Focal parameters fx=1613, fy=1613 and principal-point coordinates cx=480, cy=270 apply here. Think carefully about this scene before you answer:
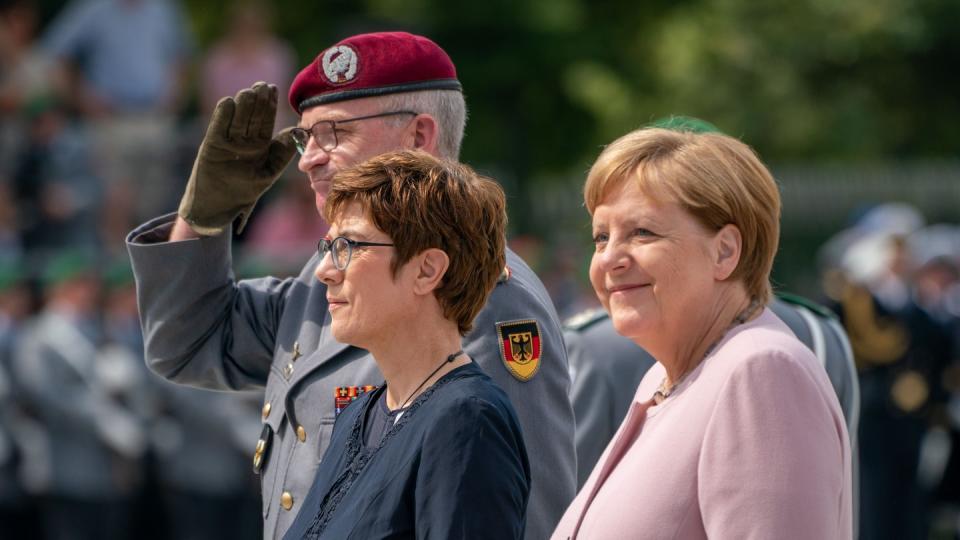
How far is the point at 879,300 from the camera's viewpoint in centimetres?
1117

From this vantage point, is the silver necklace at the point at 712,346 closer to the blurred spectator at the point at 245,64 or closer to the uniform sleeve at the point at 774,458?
the uniform sleeve at the point at 774,458

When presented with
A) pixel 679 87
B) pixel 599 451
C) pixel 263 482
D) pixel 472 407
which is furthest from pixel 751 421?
pixel 679 87

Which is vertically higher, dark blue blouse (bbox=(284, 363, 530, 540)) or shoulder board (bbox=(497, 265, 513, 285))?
shoulder board (bbox=(497, 265, 513, 285))

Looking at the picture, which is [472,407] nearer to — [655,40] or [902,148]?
[655,40]

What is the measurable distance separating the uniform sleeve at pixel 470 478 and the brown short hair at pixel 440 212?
318 millimetres

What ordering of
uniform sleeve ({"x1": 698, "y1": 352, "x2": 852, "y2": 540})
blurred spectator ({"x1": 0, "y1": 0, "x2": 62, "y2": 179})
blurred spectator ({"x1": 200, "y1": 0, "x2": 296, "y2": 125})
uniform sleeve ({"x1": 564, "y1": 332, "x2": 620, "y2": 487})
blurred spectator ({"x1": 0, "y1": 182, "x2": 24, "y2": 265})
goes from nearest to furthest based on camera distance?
uniform sleeve ({"x1": 698, "y1": 352, "x2": 852, "y2": 540}) → uniform sleeve ({"x1": 564, "y1": 332, "x2": 620, "y2": 487}) → blurred spectator ({"x1": 0, "y1": 182, "x2": 24, "y2": 265}) → blurred spectator ({"x1": 0, "y1": 0, "x2": 62, "y2": 179}) → blurred spectator ({"x1": 200, "y1": 0, "x2": 296, "y2": 125})

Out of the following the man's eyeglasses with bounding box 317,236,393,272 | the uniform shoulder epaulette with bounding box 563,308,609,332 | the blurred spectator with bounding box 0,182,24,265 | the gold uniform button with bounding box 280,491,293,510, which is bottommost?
the blurred spectator with bounding box 0,182,24,265

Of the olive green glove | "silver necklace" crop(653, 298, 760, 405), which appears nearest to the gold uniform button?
the olive green glove

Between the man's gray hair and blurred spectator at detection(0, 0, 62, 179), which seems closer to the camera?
the man's gray hair

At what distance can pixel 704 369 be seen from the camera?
2.83m

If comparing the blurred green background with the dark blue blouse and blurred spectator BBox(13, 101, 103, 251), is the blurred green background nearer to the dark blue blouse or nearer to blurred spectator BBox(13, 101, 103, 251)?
blurred spectator BBox(13, 101, 103, 251)

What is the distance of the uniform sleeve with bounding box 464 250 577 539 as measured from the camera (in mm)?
3414

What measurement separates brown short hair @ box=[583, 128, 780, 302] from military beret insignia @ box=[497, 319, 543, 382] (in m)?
0.61

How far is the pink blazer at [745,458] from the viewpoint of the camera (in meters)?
2.59
